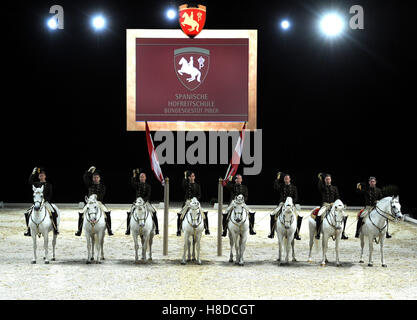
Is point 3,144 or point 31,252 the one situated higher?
point 3,144

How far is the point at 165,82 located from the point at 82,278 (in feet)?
33.5

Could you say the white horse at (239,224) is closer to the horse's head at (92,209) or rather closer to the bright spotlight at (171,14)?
the horse's head at (92,209)

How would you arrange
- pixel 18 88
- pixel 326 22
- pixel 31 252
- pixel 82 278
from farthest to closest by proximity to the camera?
1. pixel 18 88
2. pixel 326 22
3. pixel 31 252
4. pixel 82 278

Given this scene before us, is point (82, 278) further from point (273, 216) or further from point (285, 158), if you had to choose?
point (285, 158)

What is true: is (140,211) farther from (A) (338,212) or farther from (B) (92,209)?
(A) (338,212)

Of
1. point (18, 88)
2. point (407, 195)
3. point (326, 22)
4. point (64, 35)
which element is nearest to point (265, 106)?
point (326, 22)

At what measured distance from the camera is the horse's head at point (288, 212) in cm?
1088

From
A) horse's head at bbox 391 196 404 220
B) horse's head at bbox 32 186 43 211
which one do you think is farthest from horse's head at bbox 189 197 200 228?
horse's head at bbox 391 196 404 220

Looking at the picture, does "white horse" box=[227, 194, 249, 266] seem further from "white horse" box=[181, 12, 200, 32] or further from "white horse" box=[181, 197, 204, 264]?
"white horse" box=[181, 12, 200, 32]

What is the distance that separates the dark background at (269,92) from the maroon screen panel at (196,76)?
0.83 metres

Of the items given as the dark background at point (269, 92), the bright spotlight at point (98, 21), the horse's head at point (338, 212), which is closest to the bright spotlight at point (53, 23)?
the dark background at point (269, 92)

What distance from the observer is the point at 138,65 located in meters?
19.1

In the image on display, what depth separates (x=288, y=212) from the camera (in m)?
10.9

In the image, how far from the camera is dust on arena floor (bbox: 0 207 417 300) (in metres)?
8.99
